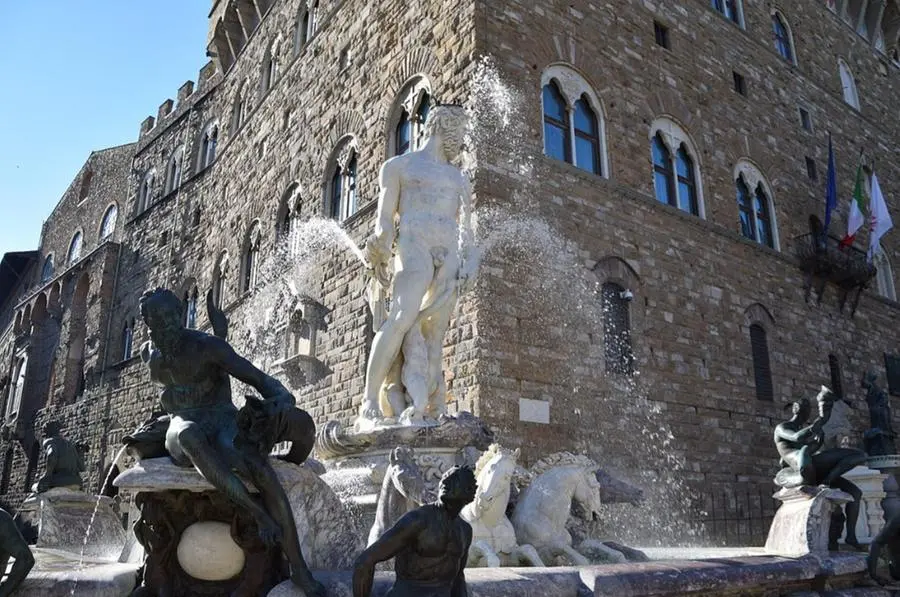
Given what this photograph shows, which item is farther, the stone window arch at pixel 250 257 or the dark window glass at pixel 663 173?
the stone window arch at pixel 250 257

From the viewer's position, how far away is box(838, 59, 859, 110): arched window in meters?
17.3

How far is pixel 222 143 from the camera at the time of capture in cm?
1944

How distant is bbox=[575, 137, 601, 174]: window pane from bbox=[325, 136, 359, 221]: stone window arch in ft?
12.0

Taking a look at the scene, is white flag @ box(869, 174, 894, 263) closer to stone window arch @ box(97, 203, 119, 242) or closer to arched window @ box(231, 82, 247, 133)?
arched window @ box(231, 82, 247, 133)

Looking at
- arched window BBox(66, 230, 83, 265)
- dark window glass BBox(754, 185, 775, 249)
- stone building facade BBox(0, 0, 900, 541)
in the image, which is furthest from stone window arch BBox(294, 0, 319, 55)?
arched window BBox(66, 230, 83, 265)

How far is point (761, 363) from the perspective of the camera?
1178 centimetres

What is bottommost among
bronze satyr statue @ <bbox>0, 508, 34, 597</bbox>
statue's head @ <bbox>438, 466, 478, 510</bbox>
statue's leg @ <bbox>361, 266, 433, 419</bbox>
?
bronze satyr statue @ <bbox>0, 508, 34, 597</bbox>

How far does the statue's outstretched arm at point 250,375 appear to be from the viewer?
101 inches

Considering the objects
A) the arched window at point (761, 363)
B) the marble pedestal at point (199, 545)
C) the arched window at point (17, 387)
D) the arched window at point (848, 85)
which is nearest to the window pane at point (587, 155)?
the arched window at point (761, 363)

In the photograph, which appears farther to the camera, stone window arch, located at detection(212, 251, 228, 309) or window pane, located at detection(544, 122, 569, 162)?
stone window arch, located at detection(212, 251, 228, 309)

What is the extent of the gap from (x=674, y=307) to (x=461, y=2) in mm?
5302

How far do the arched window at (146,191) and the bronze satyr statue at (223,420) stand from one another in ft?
75.9

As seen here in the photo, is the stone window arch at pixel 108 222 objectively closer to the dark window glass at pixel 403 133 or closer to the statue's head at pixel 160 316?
the dark window glass at pixel 403 133

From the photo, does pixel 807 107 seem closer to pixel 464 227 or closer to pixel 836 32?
pixel 836 32
